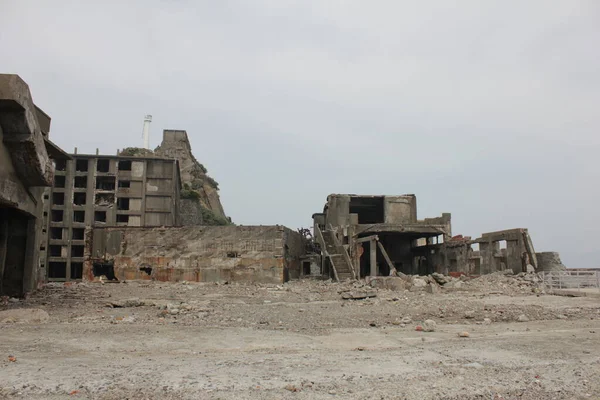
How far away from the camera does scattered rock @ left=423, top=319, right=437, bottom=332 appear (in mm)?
8625

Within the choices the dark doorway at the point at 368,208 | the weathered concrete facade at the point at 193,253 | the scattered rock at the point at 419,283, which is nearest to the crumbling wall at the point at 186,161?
the dark doorway at the point at 368,208

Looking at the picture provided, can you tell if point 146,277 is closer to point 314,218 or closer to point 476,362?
point 314,218

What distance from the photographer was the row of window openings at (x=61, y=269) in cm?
4309

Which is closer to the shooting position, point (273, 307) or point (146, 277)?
point (273, 307)

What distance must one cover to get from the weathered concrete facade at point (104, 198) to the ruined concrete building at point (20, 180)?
94.7 feet

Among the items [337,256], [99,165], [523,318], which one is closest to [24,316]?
[523,318]

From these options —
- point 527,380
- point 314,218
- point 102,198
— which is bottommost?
point 527,380

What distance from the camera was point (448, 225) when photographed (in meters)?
25.4

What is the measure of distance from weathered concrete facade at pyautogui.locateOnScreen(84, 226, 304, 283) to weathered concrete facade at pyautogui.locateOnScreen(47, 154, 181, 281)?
21025mm

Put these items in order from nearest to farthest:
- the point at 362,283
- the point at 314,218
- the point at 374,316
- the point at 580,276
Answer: the point at 374,316 → the point at 580,276 → the point at 362,283 → the point at 314,218

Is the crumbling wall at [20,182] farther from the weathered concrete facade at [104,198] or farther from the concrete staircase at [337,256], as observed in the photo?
the weathered concrete facade at [104,198]

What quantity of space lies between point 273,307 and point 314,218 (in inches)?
827

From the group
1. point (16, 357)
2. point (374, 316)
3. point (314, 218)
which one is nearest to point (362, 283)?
point (374, 316)

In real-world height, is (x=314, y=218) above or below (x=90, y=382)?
above
